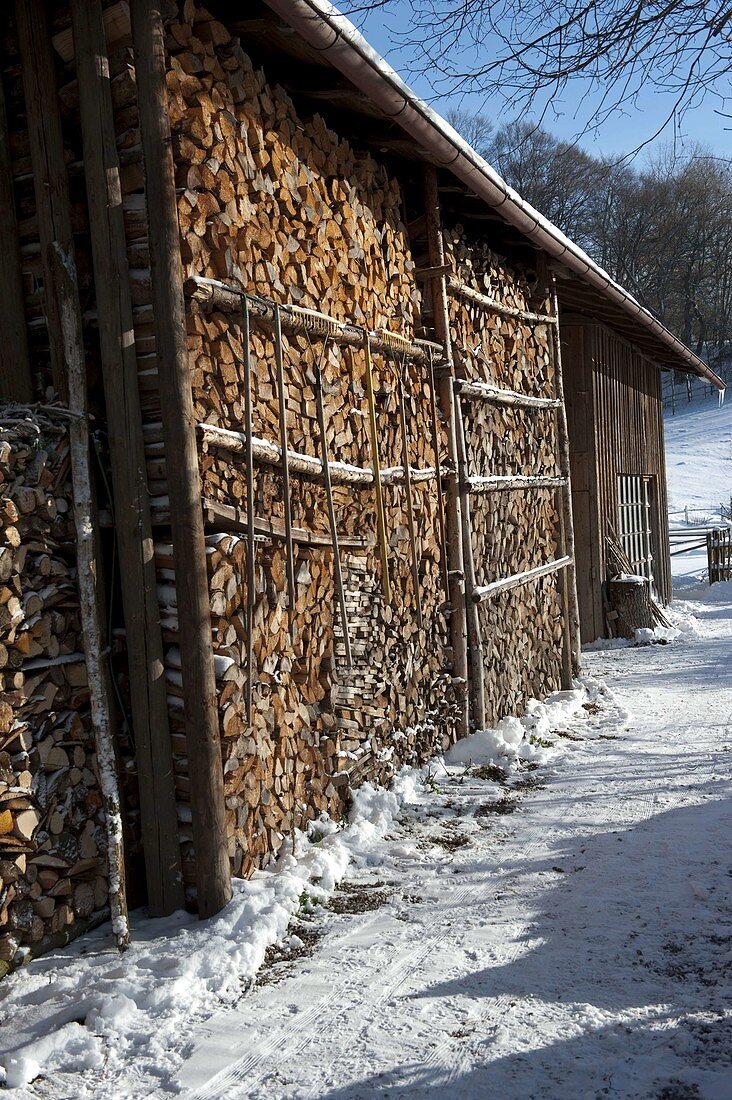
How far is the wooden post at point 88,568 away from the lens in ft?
12.0

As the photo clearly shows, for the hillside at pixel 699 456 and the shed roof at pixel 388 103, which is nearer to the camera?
the shed roof at pixel 388 103

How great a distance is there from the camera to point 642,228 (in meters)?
35.1

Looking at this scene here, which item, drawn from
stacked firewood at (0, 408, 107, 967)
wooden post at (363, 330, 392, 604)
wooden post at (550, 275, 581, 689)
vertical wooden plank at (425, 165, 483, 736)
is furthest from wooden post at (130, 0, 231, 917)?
wooden post at (550, 275, 581, 689)

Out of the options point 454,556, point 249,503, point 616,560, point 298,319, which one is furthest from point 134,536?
point 616,560

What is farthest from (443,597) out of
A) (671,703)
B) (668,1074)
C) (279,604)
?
(668,1074)

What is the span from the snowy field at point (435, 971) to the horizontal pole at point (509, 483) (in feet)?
8.05

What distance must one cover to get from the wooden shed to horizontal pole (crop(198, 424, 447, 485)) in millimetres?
17

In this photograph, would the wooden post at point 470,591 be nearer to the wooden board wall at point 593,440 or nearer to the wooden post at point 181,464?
the wooden post at point 181,464

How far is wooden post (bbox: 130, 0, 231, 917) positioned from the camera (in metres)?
3.84

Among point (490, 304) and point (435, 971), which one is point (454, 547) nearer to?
point (490, 304)

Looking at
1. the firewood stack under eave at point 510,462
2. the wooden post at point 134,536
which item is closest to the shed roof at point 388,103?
the firewood stack under eave at point 510,462

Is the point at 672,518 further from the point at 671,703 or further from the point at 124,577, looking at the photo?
the point at 124,577

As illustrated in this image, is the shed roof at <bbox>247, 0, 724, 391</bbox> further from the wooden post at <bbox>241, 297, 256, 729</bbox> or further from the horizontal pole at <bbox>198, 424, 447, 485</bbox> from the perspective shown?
the horizontal pole at <bbox>198, 424, 447, 485</bbox>

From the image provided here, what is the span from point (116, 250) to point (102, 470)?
932 millimetres
